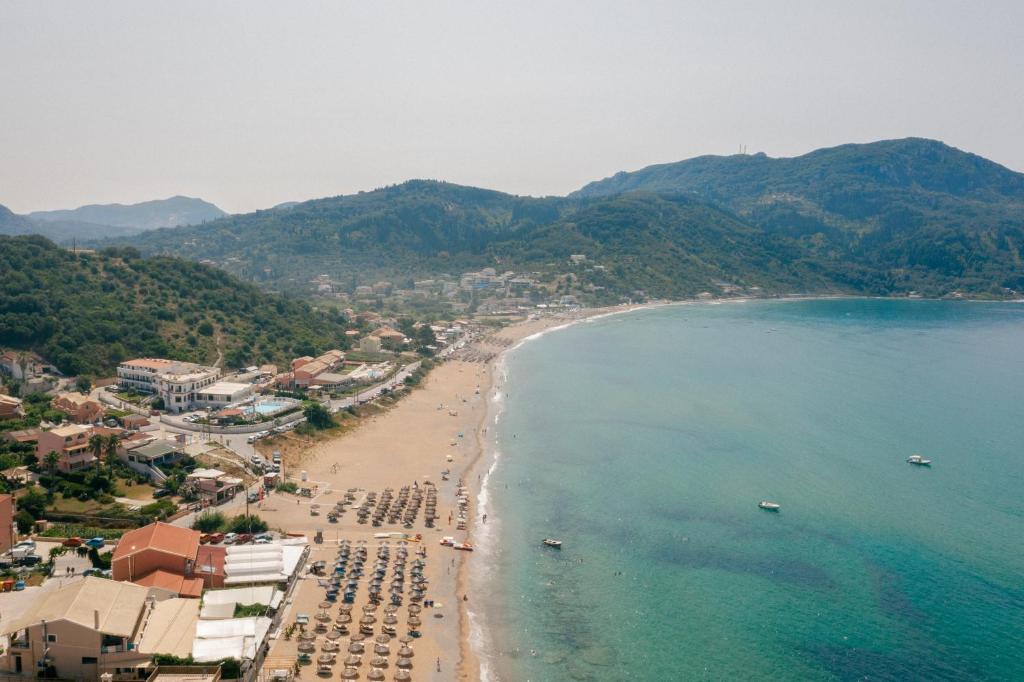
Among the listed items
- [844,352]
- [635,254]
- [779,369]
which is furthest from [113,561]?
[635,254]

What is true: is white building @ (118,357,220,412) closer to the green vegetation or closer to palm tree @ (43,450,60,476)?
palm tree @ (43,450,60,476)

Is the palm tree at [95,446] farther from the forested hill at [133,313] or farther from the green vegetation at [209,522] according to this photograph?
the forested hill at [133,313]

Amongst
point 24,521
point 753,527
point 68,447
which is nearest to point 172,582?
point 24,521

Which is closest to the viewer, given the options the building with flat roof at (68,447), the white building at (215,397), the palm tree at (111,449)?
the building with flat roof at (68,447)

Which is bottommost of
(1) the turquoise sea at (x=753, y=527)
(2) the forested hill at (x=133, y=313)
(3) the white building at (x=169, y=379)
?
(1) the turquoise sea at (x=753, y=527)

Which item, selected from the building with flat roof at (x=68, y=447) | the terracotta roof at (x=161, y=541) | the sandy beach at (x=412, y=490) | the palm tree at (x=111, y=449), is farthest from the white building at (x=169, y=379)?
the terracotta roof at (x=161, y=541)

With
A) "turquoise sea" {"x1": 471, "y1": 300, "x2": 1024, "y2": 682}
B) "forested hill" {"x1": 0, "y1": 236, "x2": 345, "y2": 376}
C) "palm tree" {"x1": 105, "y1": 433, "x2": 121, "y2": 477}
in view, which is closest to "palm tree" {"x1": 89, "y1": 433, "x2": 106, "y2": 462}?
"palm tree" {"x1": 105, "y1": 433, "x2": 121, "y2": 477}
